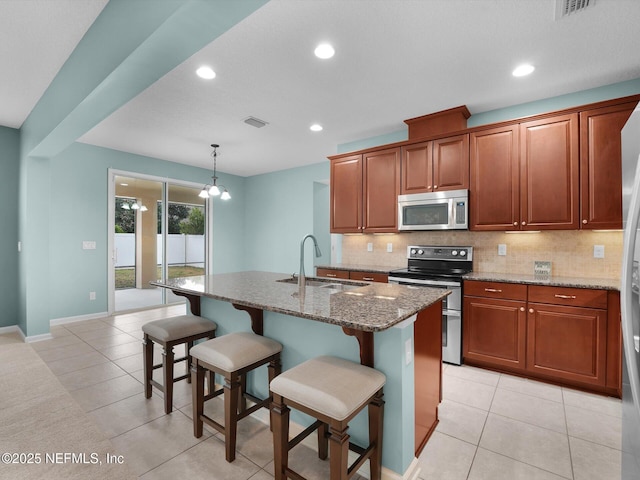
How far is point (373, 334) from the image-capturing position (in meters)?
1.60

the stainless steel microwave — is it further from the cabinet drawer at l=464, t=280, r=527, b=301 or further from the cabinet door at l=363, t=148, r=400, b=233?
the cabinet drawer at l=464, t=280, r=527, b=301

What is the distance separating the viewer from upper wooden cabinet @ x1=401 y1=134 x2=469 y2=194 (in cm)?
335

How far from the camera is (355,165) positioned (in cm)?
417

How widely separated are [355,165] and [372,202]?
566mm

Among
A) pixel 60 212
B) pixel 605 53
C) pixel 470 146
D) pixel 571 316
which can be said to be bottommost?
pixel 571 316

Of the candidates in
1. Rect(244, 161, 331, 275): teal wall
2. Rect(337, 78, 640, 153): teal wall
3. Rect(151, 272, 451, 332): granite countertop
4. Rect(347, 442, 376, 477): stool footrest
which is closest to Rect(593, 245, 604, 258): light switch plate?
Rect(337, 78, 640, 153): teal wall

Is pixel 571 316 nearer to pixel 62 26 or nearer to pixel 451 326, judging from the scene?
pixel 451 326

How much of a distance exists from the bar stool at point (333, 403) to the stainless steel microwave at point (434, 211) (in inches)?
90.7

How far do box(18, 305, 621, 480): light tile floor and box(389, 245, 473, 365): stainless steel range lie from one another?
0.24m

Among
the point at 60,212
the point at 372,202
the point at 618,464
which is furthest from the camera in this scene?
the point at 60,212

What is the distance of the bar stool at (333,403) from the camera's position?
1.28 m

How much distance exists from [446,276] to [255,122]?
109 inches

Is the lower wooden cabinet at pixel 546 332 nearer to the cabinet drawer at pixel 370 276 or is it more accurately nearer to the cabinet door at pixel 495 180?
the cabinet door at pixel 495 180

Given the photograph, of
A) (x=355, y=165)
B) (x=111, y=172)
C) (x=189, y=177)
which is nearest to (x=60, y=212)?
(x=111, y=172)
